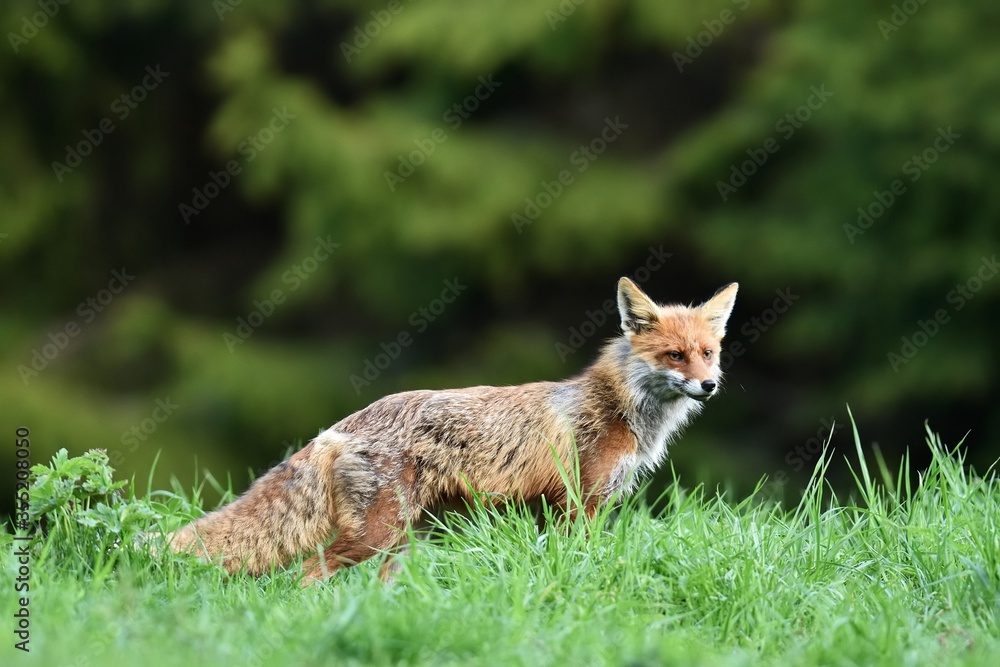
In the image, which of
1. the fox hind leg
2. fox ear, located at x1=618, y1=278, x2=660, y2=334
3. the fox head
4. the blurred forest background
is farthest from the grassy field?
the blurred forest background

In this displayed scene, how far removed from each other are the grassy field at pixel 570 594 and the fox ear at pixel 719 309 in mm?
1042

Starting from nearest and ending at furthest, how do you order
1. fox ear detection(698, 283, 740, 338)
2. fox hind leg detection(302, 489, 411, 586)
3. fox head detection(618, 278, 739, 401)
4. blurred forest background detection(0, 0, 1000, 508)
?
1. fox hind leg detection(302, 489, 411, 586)
2. fox head detection(618, 278, 739, 401)
3. fox ear detection(698, 283, 740, 338)
4. blurred forest background detection(0, 0, 1000, 508)

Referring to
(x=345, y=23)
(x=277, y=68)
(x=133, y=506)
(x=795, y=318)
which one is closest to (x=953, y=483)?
(x=133, y=506)

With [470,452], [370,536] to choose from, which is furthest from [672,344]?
[370,536]

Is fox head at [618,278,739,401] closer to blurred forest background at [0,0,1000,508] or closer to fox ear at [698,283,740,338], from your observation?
fox ear at [698,283,740,338]

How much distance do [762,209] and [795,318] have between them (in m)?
1.36

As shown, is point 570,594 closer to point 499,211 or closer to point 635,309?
point 635,309

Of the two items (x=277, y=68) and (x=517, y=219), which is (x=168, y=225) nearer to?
(x=277, y=68)

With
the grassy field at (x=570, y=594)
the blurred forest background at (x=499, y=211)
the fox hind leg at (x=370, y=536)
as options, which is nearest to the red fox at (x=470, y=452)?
the fox hind leg at (x=370, y=536)

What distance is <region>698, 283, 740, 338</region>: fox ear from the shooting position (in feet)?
20.4

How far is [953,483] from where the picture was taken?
551 centimetres

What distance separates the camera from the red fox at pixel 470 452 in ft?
18.1

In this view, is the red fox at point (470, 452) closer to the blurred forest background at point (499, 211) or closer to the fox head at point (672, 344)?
the fox head at point (672, 344)

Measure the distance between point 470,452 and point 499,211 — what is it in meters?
7.44
